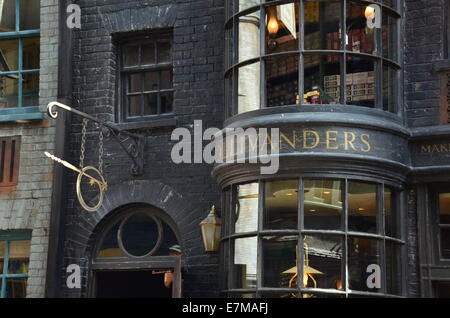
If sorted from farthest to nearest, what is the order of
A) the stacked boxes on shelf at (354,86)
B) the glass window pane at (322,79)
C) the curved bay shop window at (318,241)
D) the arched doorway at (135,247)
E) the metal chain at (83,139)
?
1. the metal chain at (83,139)
2. the arched doorway at (135,247)
3. the stacked boxes on shelf at (354,86)
4. the glass window pane at (322,79)
5. the curved bay shop window at (318,241)

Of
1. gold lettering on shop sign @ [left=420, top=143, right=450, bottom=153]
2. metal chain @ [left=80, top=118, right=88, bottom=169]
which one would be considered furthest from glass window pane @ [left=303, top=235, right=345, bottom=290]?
metal chain @ [left=80, top=118, right=88, bottom=169]

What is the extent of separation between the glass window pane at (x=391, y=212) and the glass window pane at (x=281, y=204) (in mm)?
1191

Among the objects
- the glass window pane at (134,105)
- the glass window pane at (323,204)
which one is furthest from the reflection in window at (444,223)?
the glass window pane at (134,105)

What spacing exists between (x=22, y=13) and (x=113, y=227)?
3.76 metres

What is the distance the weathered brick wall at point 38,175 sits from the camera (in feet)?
43.8

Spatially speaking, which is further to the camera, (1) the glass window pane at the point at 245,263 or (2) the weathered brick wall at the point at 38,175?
(2) the weathered brick wall at the point at 38,175

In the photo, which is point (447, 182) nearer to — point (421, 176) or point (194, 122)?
point (421, 176)

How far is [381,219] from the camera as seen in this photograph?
11469mm

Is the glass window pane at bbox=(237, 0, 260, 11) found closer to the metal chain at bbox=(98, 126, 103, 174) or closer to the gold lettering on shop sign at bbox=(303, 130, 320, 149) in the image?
the gold lettering on shop sign at bbox=(303, 130, 320, 149)

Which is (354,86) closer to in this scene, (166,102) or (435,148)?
(435,148)

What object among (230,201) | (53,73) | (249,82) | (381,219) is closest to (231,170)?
(230,201)

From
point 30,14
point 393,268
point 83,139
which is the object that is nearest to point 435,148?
point 393,268

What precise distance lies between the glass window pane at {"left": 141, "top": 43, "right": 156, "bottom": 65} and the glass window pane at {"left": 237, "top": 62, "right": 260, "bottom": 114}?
187cm

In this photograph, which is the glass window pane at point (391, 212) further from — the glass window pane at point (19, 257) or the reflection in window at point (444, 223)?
the glass window pane at point (19, 257)
